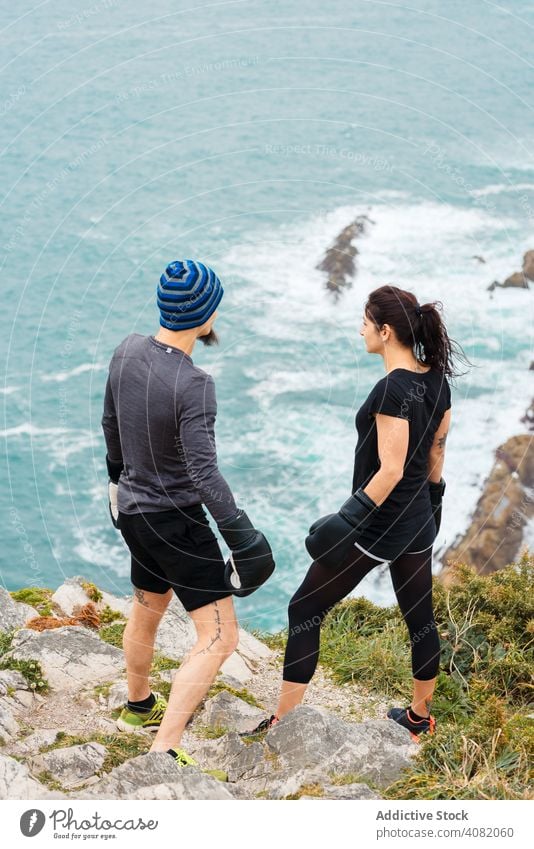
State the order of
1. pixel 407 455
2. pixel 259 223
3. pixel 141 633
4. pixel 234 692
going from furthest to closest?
pixel 259 223
pixel 234 692
pixel 141 633
pixel 407 455

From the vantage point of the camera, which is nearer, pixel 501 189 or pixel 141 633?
pixel 141 633

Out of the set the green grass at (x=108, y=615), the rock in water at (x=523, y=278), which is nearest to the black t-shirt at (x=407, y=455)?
the green grass at (x=108, y=615)

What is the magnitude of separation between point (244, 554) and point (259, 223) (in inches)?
1198

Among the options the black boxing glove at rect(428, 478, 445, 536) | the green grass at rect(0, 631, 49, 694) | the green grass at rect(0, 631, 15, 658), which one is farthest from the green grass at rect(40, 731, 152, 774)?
the black boxing glove at rect(428, 478, 445, 536)

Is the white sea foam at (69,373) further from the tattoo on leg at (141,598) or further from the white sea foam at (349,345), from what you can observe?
the tattoo on leg at (141,598)

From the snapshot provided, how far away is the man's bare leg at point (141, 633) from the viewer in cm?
478

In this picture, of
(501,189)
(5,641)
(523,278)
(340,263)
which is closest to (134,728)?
(5,641)

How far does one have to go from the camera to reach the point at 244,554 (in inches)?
169

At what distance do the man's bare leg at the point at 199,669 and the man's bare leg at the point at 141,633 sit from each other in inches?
15.6

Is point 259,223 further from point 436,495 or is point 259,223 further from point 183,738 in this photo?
point 183,738

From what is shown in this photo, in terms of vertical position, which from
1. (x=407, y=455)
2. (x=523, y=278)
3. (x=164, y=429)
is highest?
(x=523, y=278)

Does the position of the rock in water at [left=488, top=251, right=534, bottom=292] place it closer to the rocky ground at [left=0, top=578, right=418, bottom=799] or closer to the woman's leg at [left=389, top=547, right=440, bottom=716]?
the rocky ground at [left=0, top=578, right=418, bottom=799]

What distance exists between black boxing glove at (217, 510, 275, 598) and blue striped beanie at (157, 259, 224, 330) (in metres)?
0.85

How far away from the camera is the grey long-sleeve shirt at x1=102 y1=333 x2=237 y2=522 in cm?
407
